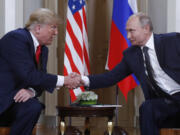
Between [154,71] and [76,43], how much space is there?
1751mm

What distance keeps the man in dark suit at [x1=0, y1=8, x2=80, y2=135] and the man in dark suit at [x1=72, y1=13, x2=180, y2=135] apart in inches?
28.0

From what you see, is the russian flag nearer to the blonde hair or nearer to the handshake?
the handshake

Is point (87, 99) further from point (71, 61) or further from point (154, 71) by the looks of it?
point (71, 61)

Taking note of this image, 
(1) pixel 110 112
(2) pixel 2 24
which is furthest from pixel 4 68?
(2) pixel 2 24

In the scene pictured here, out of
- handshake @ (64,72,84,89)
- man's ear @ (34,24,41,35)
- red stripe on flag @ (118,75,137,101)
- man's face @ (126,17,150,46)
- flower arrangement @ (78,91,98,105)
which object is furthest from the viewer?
red stripe on flag @ (118,75,137,101)

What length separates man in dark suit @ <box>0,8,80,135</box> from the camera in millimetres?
3186

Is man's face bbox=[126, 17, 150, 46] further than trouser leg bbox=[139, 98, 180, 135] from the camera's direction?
Yes

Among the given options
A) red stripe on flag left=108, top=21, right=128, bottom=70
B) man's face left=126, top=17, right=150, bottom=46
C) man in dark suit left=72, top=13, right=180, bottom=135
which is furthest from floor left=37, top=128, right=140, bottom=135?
man's face left=126, top=17, right=150, bottom=46

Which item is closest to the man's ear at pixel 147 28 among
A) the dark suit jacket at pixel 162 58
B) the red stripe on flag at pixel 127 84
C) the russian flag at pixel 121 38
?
the dark suit jacket at pixel 162 58

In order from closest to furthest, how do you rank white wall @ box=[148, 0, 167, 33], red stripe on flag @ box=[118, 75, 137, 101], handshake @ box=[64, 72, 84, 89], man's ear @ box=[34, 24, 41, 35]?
man's ear @ box=[34, 24, 41, 35]
handshake @ box=[64, 72, 84, 89]
red stripe on flag @ box=[118, 75, 137, 101]
white wall @ box=[148, 0, 167, 33]

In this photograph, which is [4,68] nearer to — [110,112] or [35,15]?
[35,15]

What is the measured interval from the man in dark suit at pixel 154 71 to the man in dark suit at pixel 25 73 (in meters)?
0.71

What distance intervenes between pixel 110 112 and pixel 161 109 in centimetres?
87

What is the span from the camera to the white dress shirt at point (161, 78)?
3.42m
